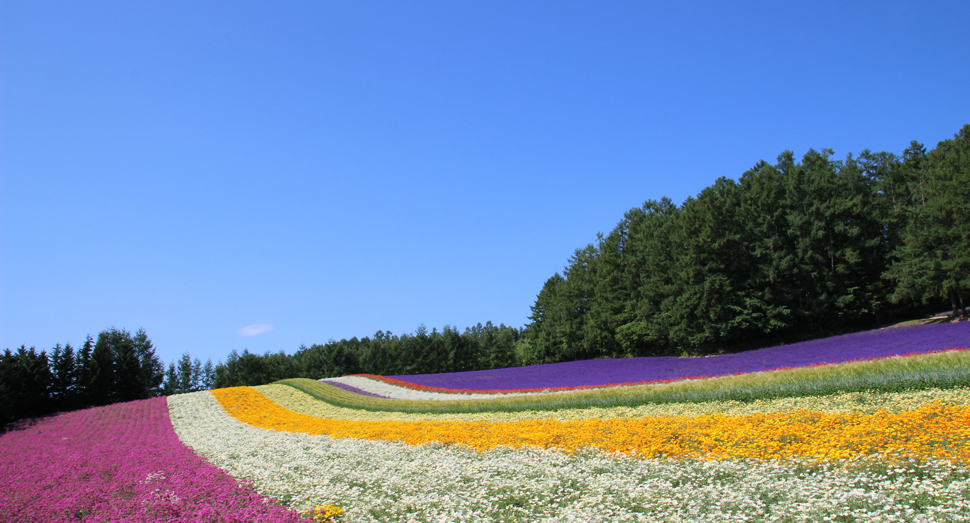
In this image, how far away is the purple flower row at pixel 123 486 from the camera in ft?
29.8

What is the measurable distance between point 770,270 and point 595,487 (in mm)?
42490

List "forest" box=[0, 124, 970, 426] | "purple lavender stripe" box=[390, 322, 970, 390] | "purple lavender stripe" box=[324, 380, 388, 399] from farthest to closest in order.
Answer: "forest" box=[0, 124, 970, 426]
"purple lavender stripe" box=[324, 380, 388, 399]
"purple lavender stripe" box=[390, 322, 970, 390]

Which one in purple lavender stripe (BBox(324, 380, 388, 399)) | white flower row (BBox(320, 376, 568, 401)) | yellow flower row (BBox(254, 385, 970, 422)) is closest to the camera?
yellow flower row (BBox(254, 385, 970, 422))

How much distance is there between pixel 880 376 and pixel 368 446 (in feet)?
49.7

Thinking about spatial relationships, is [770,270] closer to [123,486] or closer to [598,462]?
[598,462]

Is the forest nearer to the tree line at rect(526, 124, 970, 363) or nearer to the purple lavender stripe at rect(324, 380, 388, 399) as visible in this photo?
the tree line at rect(526, 124, 970, 363)

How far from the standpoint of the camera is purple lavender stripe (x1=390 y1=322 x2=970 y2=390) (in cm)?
2427

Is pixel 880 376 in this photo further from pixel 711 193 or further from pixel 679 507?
pixel 711 193

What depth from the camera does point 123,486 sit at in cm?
1157

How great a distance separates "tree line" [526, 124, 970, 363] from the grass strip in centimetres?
2713

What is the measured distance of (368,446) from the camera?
622 inches

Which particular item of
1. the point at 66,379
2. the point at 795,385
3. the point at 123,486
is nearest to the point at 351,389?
the point at 66,379

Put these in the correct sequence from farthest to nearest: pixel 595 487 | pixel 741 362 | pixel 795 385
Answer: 1. pixel 741 362
2. pixel 795 385
3. pixel 595 487

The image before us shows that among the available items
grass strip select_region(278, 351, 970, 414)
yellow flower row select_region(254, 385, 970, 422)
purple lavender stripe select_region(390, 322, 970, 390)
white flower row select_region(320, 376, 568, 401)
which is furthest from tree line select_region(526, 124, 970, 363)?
yellow flower row select_region(254, 385, 970, 422)
